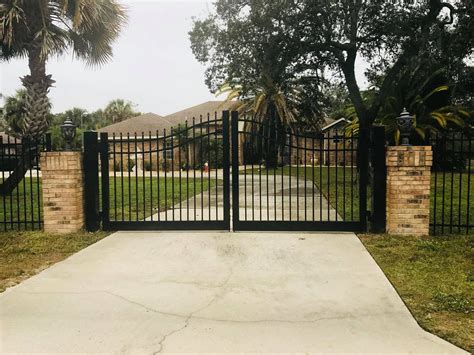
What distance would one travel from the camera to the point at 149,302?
4277mm

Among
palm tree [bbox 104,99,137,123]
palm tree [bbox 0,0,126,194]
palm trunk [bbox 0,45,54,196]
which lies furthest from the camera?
palm tree [bbox 104,99,137,123]

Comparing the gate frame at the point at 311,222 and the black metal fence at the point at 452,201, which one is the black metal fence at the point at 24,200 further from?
the black metal fence at the point at 452,201

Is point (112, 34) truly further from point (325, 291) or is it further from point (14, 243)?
point (325, 291)

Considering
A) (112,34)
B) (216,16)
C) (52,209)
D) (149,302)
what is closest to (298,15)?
(216,16)

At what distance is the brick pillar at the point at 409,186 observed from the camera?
6.91 m

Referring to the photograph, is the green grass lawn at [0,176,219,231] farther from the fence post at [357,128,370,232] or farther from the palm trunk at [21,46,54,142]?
the fence post at [357,128,370,232]

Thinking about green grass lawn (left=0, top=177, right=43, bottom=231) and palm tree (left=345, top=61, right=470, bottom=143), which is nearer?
green grass lawn (left=0, top=177, right=43, bottom=231)

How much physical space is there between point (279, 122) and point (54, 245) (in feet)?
77.9

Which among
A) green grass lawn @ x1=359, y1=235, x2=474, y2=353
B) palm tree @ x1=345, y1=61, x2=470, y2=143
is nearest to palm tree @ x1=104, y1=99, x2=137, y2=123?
palm tree @ x1=345, y1=61, x2=470, y2=143

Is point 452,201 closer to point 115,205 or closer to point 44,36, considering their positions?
point 115,205

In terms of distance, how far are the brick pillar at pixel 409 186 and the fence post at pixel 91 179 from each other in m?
5.02

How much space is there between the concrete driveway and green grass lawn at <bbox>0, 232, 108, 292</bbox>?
28cm

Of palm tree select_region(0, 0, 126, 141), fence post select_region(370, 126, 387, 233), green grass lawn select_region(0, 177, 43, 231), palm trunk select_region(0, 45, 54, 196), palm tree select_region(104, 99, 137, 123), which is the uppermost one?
palm tree select_region(104, 99, 137, 123)

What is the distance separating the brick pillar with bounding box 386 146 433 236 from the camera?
6.91 meters
